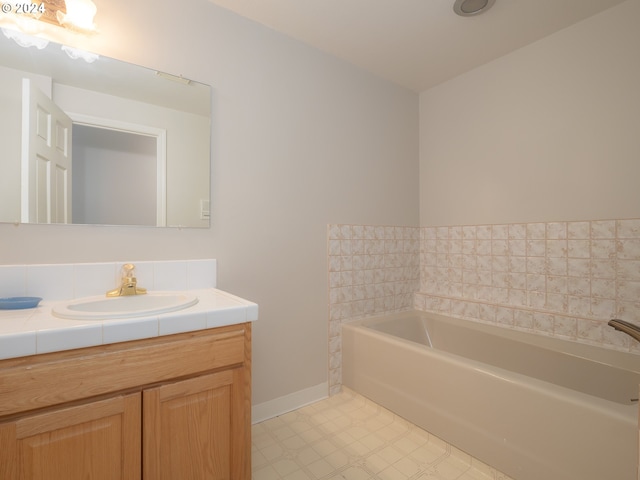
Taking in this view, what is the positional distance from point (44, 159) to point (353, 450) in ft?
6.51

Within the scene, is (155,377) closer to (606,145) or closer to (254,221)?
(254,221)

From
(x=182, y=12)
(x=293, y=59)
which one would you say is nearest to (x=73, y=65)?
(x=182, y=12)

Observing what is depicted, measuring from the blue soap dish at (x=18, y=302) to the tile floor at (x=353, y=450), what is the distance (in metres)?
1.20

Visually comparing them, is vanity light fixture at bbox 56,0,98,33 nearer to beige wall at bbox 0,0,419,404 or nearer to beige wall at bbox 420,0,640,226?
beige wall at bbox 0,0,419,404

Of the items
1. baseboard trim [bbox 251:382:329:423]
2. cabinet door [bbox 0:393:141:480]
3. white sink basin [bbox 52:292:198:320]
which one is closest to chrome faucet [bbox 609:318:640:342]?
baseboard trim [bbox 251:382:329:423]

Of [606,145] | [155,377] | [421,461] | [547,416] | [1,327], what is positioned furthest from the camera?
[606,145]

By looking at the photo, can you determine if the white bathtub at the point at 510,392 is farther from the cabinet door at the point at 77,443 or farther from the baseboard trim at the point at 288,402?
the cabinet door at the point at 77,443

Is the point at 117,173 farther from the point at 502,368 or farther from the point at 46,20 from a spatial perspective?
the point at 502,368

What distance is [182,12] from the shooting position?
5.36ft

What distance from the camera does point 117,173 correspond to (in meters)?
1.49

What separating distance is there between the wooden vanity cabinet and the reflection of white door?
2.43 feet

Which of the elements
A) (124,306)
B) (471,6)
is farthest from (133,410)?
(471,6)

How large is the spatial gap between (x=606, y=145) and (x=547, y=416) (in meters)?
1.53

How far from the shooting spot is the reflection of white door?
129 cm
